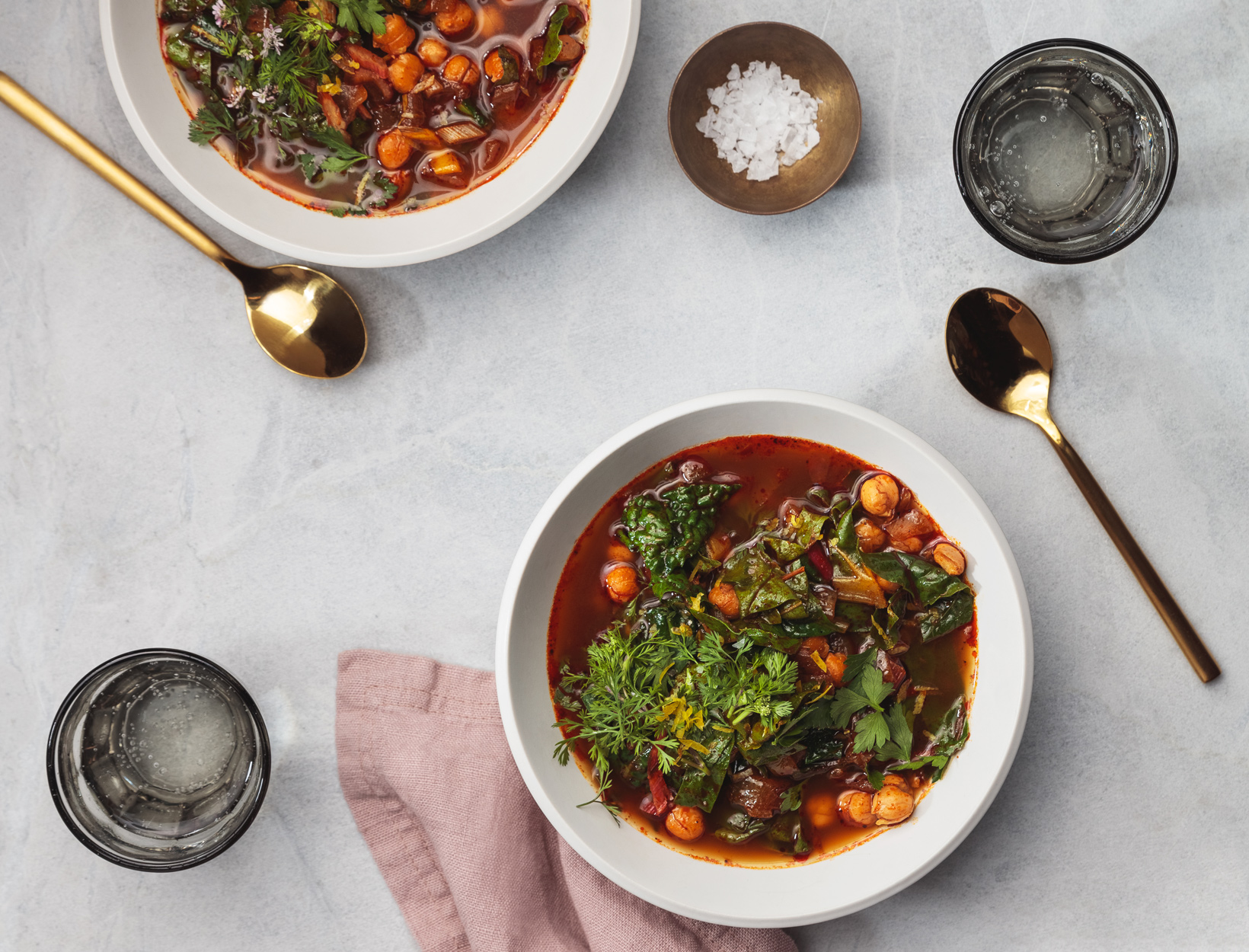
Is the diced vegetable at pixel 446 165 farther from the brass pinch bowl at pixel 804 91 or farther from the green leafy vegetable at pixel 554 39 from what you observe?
the brass pinch bowl at pixel 804 91

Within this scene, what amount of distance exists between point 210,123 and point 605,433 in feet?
4.38

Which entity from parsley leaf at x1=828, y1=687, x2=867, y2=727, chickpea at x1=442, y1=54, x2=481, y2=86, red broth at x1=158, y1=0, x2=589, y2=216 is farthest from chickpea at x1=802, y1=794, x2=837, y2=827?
chickpea at x1=442, y1=54, x2=481, y2=86

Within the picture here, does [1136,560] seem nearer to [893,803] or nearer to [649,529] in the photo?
[893,803]

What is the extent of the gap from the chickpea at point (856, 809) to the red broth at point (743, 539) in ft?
0.07

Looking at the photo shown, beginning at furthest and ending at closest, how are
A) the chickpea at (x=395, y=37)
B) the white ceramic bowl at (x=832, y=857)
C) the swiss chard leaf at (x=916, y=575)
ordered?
the chickpea at (x=395, y=37) → the swiss chard leaf at (x=916, y=575) → the white ceramic bowl at (x=832, y=857)

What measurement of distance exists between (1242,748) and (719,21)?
2564 millimetres

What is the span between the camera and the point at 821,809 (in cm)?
226

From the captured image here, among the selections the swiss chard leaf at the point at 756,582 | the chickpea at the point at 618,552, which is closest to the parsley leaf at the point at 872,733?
the swiss chard leaf at the point at 756,582

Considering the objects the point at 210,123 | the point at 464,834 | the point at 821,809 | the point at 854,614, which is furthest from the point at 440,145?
the point at 821,809

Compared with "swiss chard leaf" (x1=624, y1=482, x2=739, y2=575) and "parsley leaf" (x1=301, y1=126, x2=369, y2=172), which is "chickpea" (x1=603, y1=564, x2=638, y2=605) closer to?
"swiss chard leaf" (x1=624, y1=482, x2=739, y2=575)

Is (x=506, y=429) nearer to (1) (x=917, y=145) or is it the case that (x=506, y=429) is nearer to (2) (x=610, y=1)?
(2) (x=610, y=1)

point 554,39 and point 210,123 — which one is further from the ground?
point 554,39

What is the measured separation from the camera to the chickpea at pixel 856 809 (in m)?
2.20

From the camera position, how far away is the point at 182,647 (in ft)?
8.16
